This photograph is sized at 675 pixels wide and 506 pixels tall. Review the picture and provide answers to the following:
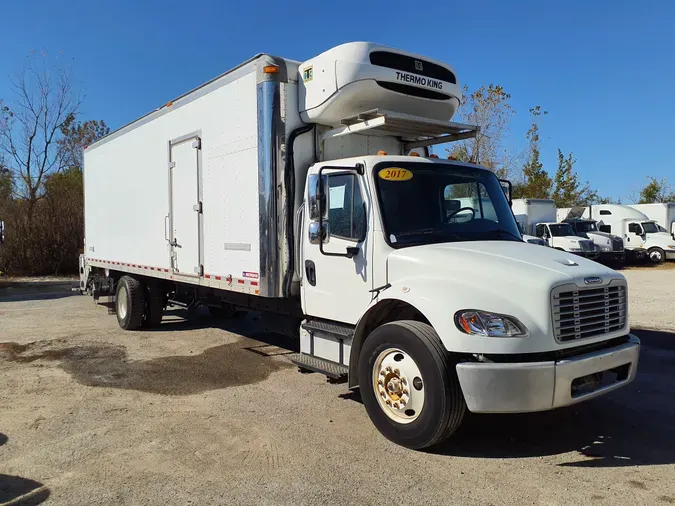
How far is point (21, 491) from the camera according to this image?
3.80 meters

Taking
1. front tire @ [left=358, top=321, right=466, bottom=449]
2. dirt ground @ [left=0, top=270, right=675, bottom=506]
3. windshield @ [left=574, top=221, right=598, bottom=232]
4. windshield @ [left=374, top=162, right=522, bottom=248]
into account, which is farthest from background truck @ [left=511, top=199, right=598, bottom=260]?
front tire @ [left=358, top=321, right=466, bottom=449]

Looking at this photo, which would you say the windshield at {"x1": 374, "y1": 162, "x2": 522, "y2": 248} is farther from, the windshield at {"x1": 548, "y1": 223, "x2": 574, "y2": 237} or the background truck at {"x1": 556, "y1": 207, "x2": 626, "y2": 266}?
the background truck at {"x1": 556, "y1": 207, "x2": 626, "y2": 266}

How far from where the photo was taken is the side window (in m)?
5.13

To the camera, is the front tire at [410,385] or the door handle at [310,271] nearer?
the front tire at [410,385]

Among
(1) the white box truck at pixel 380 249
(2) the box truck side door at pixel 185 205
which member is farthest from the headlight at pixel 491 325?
(2) the box truck side door at pixel 185 205

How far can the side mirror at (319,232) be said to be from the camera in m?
5.25

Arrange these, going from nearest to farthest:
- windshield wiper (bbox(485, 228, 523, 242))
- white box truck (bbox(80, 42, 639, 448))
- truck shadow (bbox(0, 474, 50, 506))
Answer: truck shadow (bbox(0, 474, 50, 506)) → white box truck (bbox(80, 42, 639, 448)) → windshield wiper (bbox(485, 228, 523, 242))

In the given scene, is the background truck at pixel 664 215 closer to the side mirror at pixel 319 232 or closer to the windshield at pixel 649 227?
the windshield at pixel 649 227

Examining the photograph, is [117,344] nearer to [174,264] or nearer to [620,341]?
[174,264]

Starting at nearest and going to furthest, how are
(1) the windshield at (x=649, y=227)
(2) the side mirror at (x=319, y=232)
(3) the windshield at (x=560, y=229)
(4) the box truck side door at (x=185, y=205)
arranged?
(2) the side mirror at (x=319, y=232)
(4) the box truck side door at (x=185, y=205)
(3) the windshield at (x=560, y=229)
(1) the windshield at (x=649, y=227)

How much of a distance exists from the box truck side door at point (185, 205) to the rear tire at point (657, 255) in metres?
26.1

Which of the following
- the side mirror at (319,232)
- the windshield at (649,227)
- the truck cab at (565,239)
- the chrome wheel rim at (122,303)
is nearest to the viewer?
the side mirror at (319,232)

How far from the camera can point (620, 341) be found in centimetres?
473

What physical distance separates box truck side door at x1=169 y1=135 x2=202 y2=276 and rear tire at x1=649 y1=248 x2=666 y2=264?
85.6ft
